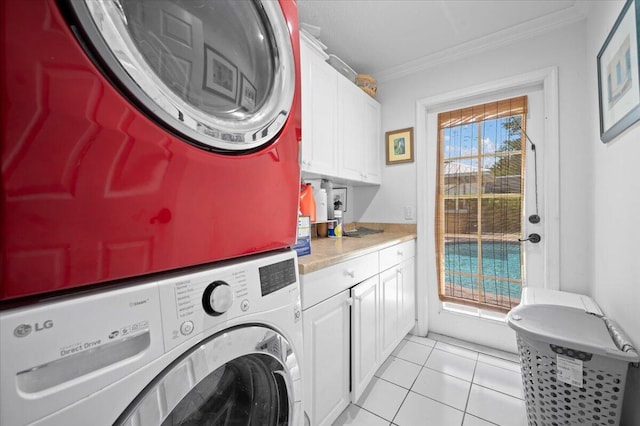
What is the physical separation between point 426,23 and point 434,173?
3.61 ft

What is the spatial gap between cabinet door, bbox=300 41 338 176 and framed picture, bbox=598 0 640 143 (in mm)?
1344

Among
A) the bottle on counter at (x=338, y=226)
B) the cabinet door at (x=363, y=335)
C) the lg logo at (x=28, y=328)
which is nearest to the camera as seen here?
the lg logo at (x=28, y=328)

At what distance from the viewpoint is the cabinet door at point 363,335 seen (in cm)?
133

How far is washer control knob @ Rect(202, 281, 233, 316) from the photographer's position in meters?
0.55

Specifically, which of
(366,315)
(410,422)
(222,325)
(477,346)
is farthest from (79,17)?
(477,346)

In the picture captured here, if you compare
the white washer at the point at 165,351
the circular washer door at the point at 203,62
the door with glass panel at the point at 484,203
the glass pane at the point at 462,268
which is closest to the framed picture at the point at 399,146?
the door with glass panel at the point at 484,203

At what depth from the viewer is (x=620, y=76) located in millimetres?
1070

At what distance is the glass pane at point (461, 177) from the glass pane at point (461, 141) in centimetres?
7

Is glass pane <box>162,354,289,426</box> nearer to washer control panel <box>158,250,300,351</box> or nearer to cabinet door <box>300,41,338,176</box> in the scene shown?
washer control panel <box>158,250,300,351</box>

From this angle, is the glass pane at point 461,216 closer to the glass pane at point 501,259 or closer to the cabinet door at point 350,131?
the glass pane at point 501,259

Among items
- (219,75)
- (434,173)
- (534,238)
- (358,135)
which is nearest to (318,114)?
(358,135)

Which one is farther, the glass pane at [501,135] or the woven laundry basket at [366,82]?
the woven laundry basket at [366,82]

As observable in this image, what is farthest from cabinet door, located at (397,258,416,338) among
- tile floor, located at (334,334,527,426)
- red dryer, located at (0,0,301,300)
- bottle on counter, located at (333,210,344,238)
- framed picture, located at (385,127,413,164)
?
red dryer, located at (0,0,301,300)

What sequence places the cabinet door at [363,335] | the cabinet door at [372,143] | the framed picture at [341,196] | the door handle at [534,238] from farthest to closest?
the framed picture at [341,196], the cabinet door at [372,143], the door handle at [534,238], the cabinet door at [363,335]
